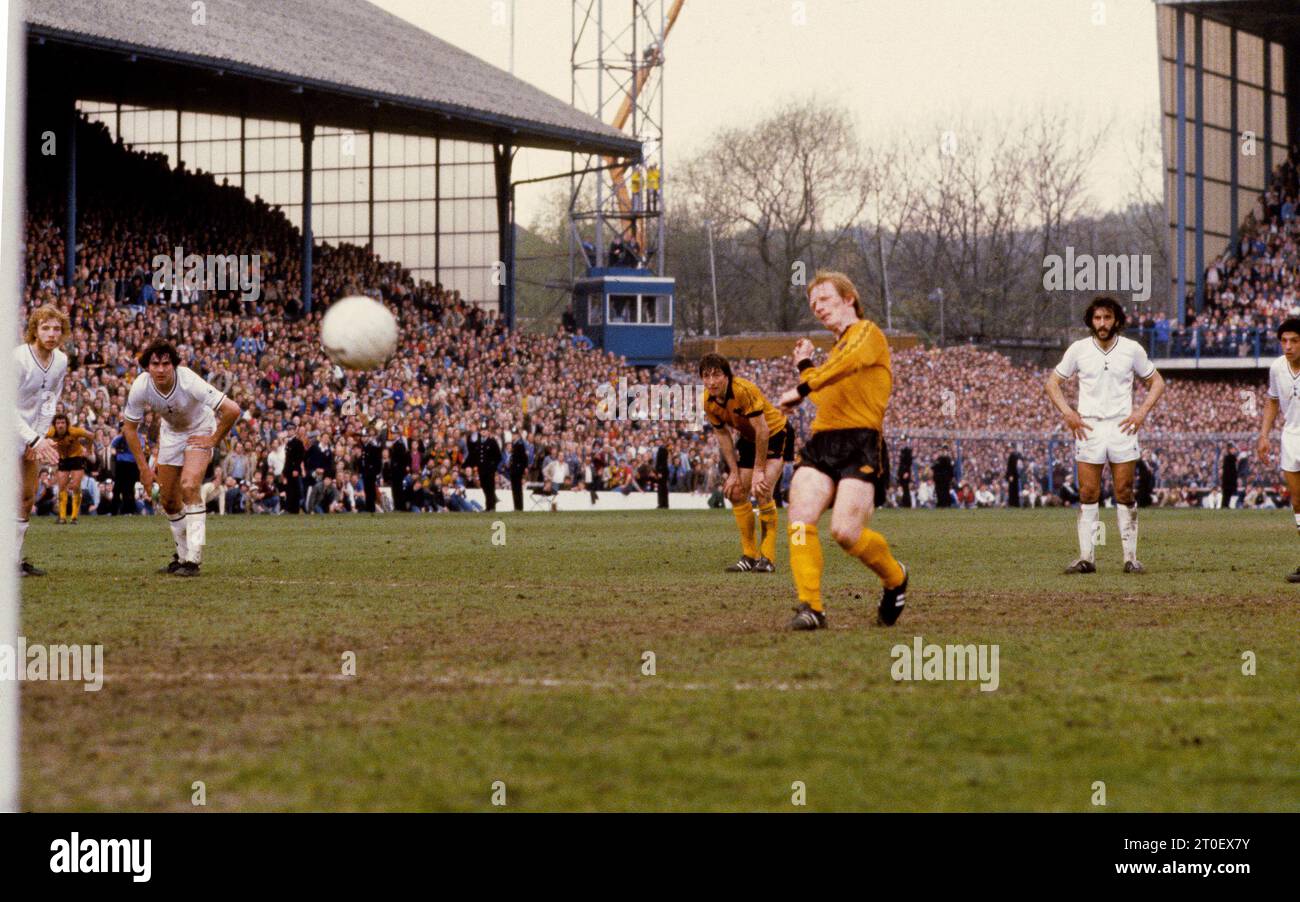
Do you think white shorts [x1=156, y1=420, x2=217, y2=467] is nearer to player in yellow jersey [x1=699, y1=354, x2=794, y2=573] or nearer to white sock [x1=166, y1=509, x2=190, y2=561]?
white sock [x1=166, y1=509, x2=190, y2=561]

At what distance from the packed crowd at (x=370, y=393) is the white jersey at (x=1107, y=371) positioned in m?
19.5

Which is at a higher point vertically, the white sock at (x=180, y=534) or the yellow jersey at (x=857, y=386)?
the yellow jersey at (x=857, y=386)

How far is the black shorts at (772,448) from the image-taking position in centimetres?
1606

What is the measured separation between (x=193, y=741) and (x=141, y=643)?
10.4ft

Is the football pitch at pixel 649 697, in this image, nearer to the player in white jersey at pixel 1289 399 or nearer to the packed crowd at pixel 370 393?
the player in white jersey at pixel 1289 399

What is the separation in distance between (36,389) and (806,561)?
7128 millimetres

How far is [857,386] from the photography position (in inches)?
370

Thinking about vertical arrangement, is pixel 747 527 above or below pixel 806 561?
below

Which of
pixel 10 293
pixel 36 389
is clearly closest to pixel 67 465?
pixel 36 389

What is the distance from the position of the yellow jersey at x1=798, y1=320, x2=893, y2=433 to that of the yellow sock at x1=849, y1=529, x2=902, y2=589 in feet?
2.08

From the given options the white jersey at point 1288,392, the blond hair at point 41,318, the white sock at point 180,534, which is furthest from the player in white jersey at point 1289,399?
the blond hair at point 41,318

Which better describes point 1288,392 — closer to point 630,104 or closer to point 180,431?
point 180,431

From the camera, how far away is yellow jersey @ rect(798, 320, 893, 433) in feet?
30.3
